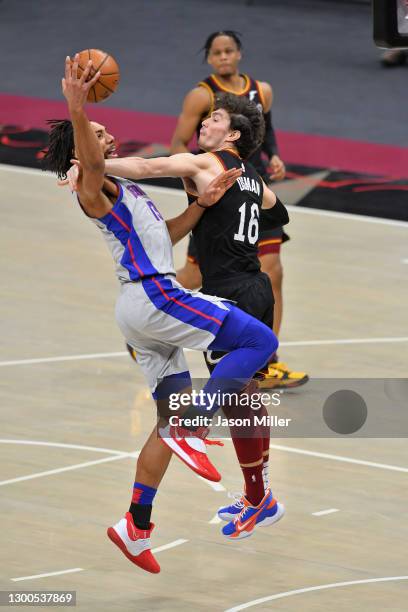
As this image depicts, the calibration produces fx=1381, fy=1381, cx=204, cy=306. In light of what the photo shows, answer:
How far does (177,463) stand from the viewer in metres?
8.36

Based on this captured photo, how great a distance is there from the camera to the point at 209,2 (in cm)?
2120

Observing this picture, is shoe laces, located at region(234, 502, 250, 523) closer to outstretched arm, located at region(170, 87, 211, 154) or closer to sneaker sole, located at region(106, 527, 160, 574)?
sneaker sole, located at region(106, 527, 160, 574)

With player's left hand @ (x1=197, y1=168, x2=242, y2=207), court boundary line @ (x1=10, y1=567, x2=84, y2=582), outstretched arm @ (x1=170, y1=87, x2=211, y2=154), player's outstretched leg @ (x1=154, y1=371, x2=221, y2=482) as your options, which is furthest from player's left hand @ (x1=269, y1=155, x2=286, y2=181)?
court boundary line @ (x1=10, y1=567, x2=84, y2=582)

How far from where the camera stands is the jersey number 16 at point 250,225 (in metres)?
7.11

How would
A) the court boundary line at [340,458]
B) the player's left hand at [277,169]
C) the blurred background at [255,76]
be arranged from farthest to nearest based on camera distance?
the blurred background at [255,76]
the player's left hand at [277,169]
the court boundary line at [340,458]

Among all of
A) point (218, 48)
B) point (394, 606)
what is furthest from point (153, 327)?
point (218, 48)

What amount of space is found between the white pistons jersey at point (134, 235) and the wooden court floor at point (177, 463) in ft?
4.96

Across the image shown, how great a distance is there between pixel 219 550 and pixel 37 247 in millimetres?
5845

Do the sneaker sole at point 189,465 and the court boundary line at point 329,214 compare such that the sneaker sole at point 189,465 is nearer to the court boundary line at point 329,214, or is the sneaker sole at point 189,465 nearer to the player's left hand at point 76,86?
the player's left hand at point 76,86

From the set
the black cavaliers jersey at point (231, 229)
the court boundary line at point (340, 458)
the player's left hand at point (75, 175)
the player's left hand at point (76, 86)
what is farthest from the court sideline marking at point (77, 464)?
the player's left hand at point (76, 86)

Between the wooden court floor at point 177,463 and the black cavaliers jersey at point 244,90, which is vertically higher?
the black cavaliers jersey at point 244,90

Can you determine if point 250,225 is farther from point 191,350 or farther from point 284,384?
point 191,350

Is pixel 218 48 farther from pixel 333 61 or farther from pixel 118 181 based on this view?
pixel 333 61

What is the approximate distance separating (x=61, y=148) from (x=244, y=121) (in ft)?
3.32
